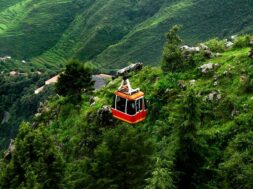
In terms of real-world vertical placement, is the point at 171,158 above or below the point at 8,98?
above

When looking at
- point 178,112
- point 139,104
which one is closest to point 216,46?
point 139,104

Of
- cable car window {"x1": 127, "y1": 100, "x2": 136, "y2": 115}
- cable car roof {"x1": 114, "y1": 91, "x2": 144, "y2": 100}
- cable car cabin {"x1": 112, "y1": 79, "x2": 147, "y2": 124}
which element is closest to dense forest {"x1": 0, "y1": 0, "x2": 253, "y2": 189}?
cable car cabin {"x1": 112, "y1": 79, "x2": 147, "y2": 124}

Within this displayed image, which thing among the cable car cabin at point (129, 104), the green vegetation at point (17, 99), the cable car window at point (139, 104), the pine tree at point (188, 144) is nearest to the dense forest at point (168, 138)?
the pine tree at point (188, 144)

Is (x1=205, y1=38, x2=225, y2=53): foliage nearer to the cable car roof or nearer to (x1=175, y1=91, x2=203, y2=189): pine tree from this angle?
the cable car roof

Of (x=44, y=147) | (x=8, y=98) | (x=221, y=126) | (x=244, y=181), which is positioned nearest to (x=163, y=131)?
(x=221, y=126)

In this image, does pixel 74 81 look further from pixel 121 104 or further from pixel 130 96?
pixel 130 96

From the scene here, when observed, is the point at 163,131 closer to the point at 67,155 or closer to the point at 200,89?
the point at 200,89
